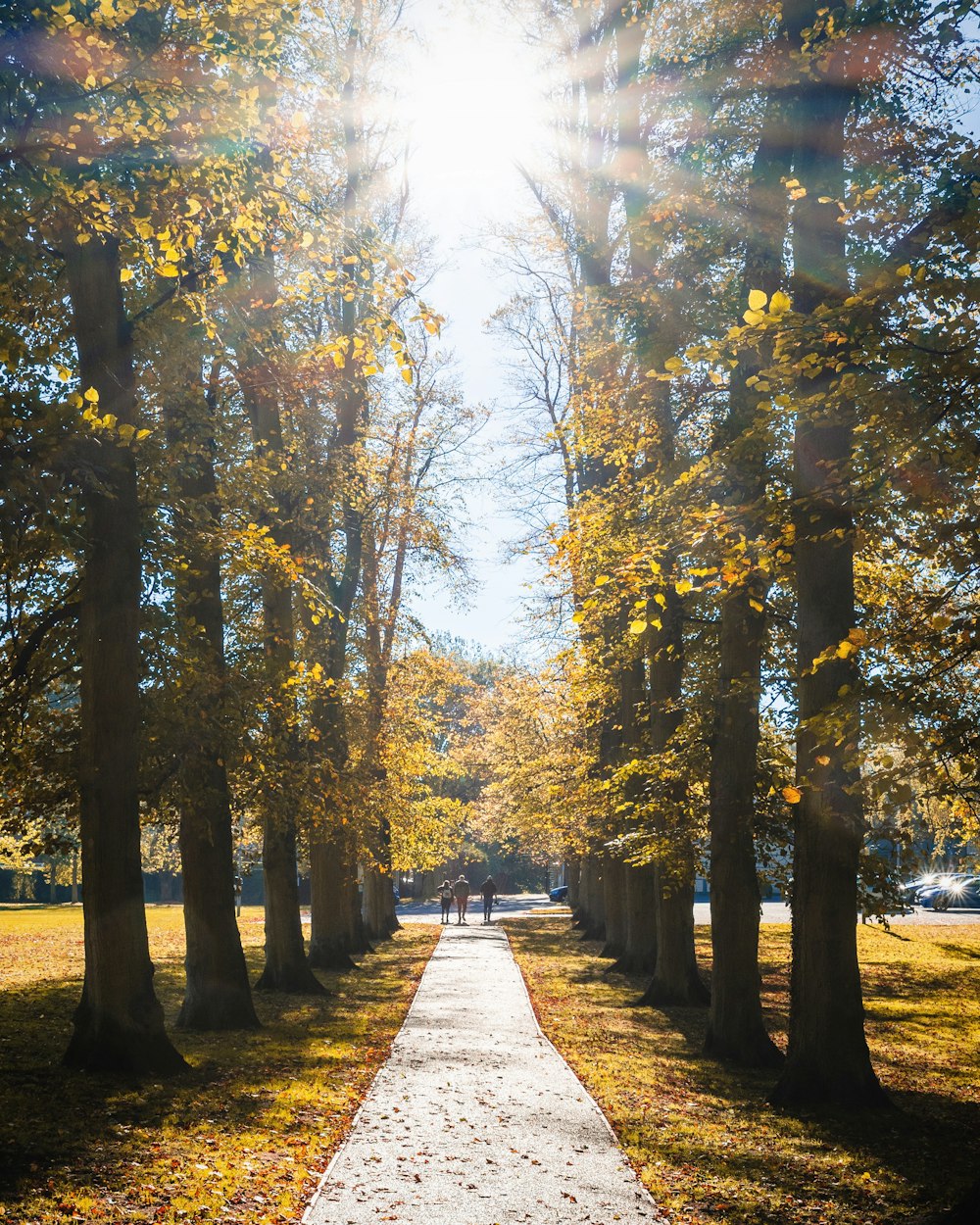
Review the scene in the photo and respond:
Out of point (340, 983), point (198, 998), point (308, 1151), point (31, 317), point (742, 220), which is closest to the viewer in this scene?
point (308, 1151)

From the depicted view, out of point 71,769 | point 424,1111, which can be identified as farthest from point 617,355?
point 424,1111

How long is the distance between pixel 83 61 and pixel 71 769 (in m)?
7.06

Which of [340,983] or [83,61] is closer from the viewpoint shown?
[83,61]

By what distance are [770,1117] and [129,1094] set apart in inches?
215

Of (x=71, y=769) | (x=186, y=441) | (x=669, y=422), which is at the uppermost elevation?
(x=669, y=422)

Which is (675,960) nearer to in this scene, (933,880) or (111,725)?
(111,725)

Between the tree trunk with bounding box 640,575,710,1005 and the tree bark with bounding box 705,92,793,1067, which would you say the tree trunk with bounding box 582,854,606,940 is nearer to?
the tree trunk with bounding box 640,575,710,1005

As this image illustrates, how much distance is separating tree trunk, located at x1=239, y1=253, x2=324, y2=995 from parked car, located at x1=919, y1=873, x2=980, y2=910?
37.5 metres

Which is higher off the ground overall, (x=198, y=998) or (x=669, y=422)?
(x=669, y=422)

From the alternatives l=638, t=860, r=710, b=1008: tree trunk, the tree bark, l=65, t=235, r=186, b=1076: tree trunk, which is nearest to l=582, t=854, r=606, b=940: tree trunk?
l=638, t=860, r=710, b=1008: tree trunk

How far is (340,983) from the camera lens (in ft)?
70.5

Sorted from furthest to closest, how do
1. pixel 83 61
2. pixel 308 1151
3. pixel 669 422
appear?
1. pixel 669 422
2. pixel 308 1151
3. pixel 83 61

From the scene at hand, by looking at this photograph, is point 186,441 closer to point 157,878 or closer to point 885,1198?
point 885,1198

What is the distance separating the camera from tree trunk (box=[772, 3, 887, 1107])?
413 inches
